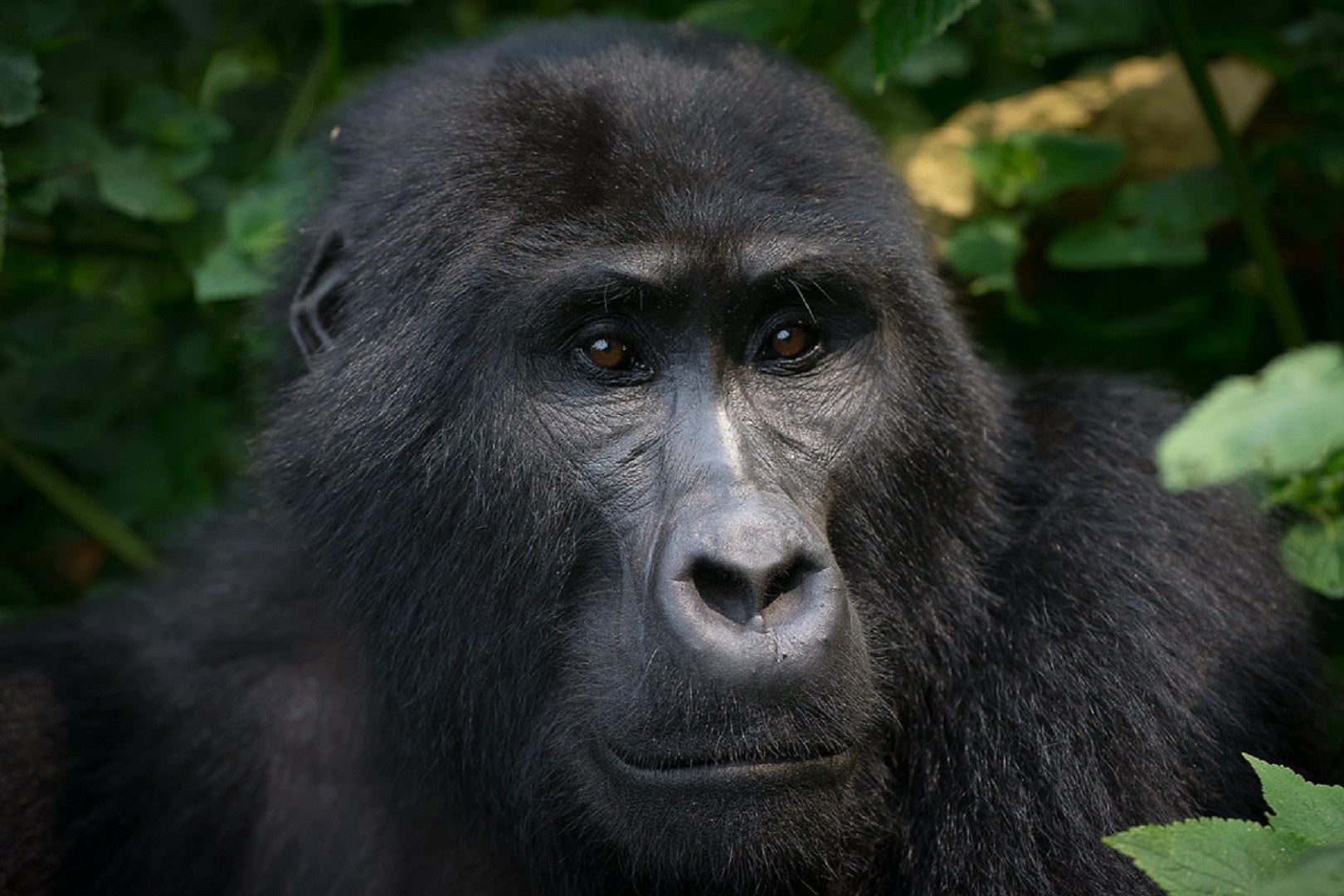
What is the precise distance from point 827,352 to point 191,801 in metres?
2.34

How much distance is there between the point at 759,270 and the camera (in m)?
3.42

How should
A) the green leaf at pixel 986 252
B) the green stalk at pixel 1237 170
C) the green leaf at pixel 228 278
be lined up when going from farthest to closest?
1. the green leaf at pixel 986 252
2. the green stalk at pixel 1237 170
3. the green leaf at pixel 228 278

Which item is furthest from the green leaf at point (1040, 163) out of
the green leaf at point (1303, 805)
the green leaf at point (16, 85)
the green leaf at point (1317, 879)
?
the green leaf at point (1317, 879)

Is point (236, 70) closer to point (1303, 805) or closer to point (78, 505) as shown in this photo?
point (78, 505)

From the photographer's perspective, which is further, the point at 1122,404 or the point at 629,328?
the point at 1122,404

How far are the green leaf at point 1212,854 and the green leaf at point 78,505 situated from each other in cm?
403

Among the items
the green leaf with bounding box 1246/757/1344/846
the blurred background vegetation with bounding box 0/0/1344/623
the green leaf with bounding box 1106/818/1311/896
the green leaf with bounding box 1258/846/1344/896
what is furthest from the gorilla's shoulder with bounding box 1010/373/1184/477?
the green leaf with bounding box 1258/846/1344/896

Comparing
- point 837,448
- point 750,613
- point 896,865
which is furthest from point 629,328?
point 896,865

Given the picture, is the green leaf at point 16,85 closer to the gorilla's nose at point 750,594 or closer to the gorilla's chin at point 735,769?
the gorilla's nose at point 750,594

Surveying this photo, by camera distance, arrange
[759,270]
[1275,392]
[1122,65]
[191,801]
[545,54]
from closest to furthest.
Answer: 1. [1275,392]
2. [759,270]
3. [545,54]
4. [191,801]
5. [1122,65]

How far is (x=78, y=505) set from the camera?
5.46m

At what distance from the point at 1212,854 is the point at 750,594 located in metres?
0.96

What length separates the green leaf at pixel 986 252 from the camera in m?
5.30

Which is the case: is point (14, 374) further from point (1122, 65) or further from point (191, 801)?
point (1122, 65)
